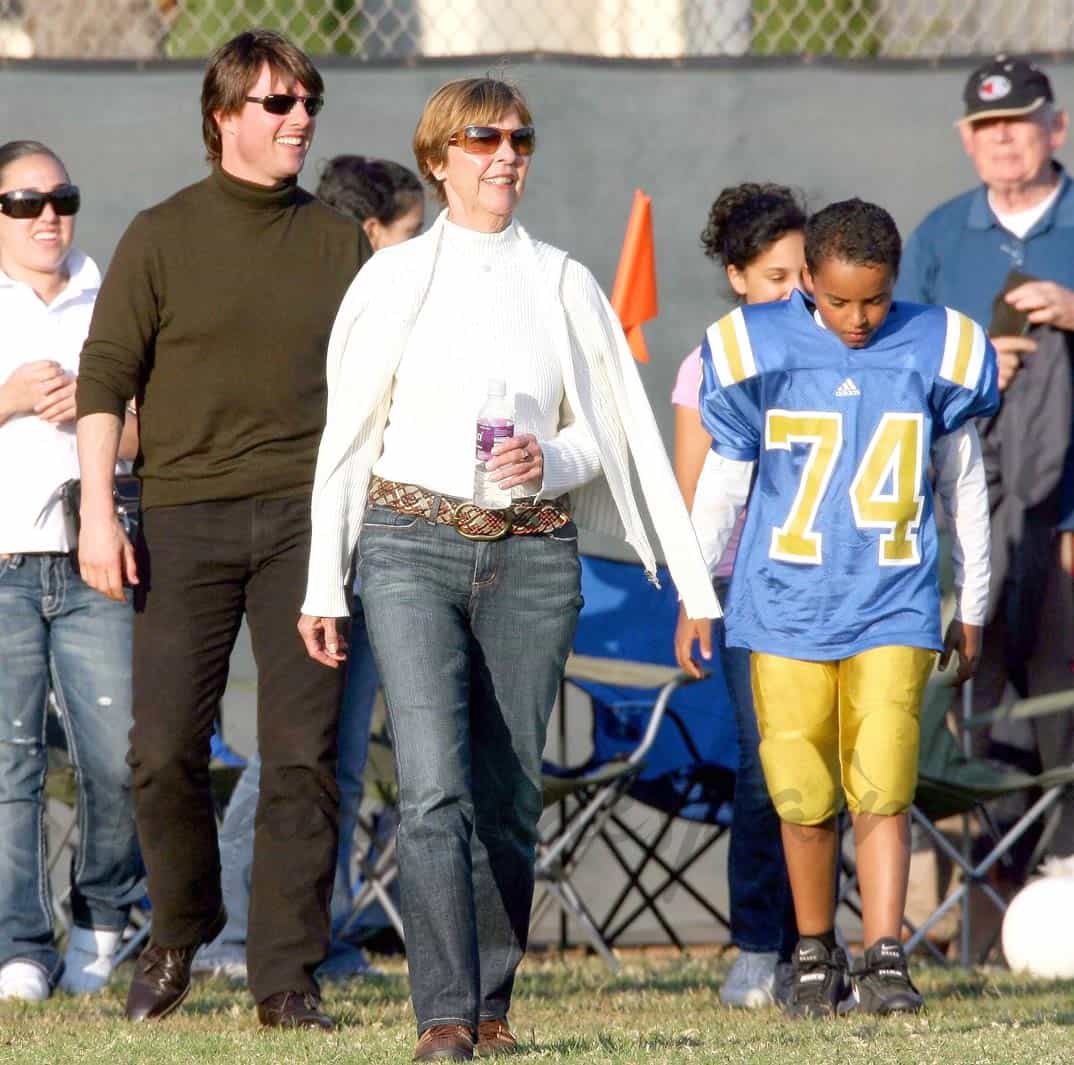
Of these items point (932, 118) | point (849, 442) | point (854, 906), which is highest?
point (932, 118)

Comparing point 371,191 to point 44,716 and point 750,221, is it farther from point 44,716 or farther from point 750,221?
point 44,716

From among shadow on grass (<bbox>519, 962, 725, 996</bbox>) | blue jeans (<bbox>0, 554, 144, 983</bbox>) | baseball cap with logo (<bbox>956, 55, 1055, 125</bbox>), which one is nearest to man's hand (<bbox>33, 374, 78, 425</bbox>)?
blue jeans (<bbox>0, 554, 144, 983</bbox>)

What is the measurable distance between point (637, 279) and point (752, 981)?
2399 mm

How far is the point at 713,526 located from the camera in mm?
5266

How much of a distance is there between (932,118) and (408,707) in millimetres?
3760

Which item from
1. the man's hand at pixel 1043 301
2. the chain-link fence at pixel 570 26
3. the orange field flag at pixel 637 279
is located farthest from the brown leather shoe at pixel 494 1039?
the chain-link fence at pixel 570 26

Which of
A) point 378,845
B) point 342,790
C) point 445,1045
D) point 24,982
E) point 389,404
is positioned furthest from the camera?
point 378,845

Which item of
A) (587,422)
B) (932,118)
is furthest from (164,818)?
(932,118)

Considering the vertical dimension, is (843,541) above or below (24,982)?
above

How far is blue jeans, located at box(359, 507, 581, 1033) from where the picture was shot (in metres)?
4.19

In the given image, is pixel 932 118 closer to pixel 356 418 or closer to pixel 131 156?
pixel 131 156

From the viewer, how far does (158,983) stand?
16.8 ft

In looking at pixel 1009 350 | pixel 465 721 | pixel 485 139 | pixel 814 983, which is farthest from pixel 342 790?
pixel 1009 350

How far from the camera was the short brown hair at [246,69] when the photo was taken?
4.98m
